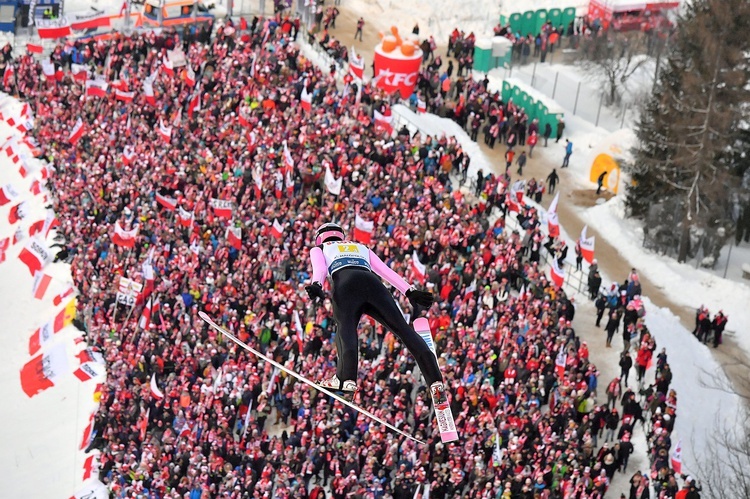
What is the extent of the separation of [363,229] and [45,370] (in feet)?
30.7

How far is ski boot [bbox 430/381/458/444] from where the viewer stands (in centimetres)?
1831

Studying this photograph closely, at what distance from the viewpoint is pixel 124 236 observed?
1681 inches

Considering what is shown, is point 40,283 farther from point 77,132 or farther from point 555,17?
point 555,17

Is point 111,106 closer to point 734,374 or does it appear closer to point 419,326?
point 734,374

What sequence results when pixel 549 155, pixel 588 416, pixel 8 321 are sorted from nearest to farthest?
pixel 588 416, pixel 8 321, pixel 549 155

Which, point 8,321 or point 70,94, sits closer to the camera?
point 8,321

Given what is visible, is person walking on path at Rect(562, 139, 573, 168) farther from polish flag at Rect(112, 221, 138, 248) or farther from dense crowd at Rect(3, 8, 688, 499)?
polish flag at Rect(112, 221, 138, 248)

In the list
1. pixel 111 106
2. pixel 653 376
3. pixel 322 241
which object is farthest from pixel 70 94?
pixel 322 241

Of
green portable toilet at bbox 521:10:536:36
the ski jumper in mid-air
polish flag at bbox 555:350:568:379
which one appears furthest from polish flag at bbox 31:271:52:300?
green portable toilet at bbox 521:10:536:36

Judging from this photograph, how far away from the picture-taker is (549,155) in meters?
52.8

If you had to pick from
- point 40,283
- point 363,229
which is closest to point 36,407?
point 40,283

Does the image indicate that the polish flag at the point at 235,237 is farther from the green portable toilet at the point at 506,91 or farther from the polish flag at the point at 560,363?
the green portable toilet at the point at 506,91

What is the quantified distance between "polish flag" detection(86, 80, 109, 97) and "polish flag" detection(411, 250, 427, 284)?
69.2 feet

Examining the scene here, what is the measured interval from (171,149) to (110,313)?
388 inches
